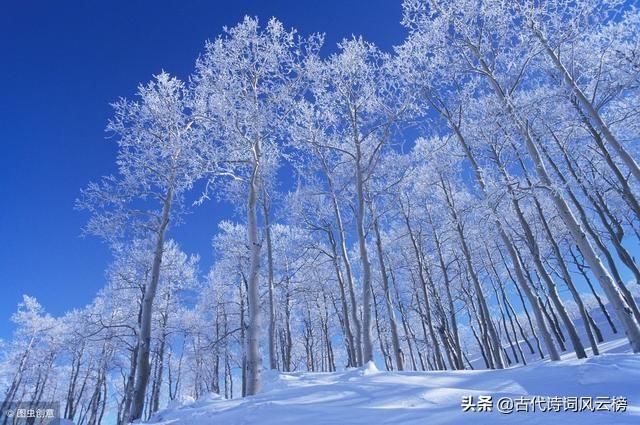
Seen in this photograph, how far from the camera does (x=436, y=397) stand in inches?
135

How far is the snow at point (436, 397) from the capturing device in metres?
2.75

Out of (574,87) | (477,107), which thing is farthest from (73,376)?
(574,87)

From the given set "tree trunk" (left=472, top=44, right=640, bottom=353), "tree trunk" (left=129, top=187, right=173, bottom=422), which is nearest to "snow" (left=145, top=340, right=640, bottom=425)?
"tree trunk" (left=472, top=44, right=640, bottom=353)

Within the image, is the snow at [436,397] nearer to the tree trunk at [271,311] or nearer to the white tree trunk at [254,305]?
the white tree trunk at [254,305]

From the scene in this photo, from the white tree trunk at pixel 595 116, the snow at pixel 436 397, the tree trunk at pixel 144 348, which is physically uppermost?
the white tree trunk at pixel 595 116

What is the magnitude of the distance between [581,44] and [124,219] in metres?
15.5

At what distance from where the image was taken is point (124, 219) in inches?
402

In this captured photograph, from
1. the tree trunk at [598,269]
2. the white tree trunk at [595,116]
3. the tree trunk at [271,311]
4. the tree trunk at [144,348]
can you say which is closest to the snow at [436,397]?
the tree trunk at [598,269]

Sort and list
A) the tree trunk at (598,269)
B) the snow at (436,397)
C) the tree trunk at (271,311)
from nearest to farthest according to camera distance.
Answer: the snow at (436,397)
the tree trunk at (598,269)
the tree trunk at (271,311)

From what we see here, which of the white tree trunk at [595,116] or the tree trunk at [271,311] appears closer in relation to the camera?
the white tree trunk at [595,116]

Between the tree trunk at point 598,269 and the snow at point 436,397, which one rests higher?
the tree trunk at point 598,269

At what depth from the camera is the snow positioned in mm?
2752

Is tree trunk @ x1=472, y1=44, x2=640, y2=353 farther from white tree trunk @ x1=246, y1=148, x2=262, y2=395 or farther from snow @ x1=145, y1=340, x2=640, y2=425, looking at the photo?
white tree trunk @ x1=246, y1=148, x2=262, y2=395

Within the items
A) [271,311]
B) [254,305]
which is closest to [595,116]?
[254,305]
